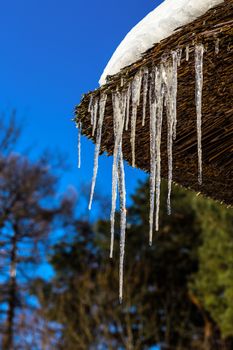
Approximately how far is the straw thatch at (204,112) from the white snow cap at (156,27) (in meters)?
0.05

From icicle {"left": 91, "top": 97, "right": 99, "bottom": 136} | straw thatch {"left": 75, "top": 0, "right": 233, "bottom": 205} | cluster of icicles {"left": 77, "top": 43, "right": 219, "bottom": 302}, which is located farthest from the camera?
icicle {"left": 91, "top": 97, "right": 99, "bottom": 136}

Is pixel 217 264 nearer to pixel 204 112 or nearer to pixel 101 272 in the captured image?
pixel 101 272

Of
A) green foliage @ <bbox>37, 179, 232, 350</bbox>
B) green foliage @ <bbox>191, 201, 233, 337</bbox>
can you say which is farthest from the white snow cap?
green foliage @ <bbox>191, 201, 233, 337</bbox>

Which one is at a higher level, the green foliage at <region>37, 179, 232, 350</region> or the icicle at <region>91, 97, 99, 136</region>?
the green foliage at <region>37, 179, 232, 350</region>

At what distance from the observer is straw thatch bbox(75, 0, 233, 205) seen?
1970 millimetres

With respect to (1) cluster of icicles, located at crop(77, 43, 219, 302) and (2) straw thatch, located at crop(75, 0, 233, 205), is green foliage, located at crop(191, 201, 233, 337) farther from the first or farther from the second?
(1) cluster of icicles, located at crop(77, 43, 219, 302)

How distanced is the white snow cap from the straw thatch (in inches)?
1.9

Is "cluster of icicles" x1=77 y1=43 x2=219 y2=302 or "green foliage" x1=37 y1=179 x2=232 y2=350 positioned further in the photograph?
"green foliage" x1=37 y1=179 x2=232 y2=350

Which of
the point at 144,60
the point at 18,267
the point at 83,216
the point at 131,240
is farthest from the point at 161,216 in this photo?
the point at 144,60

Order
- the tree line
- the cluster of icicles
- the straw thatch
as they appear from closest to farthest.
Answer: the straw thatch < the cluster of icicles < the tree line

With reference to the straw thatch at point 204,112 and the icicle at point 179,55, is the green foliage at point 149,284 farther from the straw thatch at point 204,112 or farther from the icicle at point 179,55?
the icicle at point 179,55

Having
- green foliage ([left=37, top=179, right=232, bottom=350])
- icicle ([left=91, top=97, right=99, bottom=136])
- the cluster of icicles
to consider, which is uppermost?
green foliage ([left=37, top=179, right=232, bottom=350])

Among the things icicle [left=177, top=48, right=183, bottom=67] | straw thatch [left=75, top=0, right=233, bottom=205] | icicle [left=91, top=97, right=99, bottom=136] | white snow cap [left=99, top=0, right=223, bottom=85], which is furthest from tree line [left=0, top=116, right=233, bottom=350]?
icicle [left=177, top=48, right=183, bottom=67]

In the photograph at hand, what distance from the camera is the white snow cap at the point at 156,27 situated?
2.07 metres
